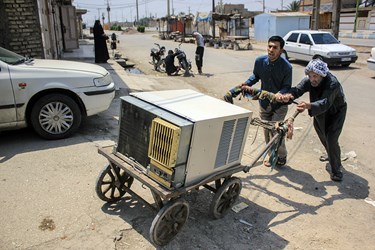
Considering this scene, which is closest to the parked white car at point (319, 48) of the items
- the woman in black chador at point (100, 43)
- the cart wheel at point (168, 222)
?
the woman in black chador at point (100, 43)

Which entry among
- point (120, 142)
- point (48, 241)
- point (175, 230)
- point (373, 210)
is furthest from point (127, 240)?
point (373, 210)

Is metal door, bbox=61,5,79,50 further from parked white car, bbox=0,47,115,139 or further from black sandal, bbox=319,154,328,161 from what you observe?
black sandal, bbox=319,154,328,161

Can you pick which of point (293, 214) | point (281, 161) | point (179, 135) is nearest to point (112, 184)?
point (179, 135)

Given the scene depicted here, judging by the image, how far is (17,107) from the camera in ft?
16.8

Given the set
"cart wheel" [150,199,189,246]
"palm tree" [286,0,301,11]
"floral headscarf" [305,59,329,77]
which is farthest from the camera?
"palm tree" [286,0,301,11]

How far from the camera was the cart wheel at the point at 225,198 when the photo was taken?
11.1 feet

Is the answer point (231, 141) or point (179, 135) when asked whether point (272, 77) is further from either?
point (179, 135)

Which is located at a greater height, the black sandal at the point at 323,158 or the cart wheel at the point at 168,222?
the cart wheel at the point at 168,222

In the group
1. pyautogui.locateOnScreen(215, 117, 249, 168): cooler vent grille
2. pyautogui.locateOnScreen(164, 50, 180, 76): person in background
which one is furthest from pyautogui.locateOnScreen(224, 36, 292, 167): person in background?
pyautogui.locateOnScreen(164, 50, 180, 76): person in background

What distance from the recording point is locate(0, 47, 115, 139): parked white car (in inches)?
198

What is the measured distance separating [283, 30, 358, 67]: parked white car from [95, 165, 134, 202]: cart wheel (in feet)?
39.6

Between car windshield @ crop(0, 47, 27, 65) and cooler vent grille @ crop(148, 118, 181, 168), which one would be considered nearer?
cooler vent grille @ crop(148, 118, 181, 168)

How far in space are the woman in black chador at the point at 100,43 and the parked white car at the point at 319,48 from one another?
8505mm

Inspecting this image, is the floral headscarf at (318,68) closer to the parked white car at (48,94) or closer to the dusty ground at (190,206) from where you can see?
the dusty ground at (190,206)
